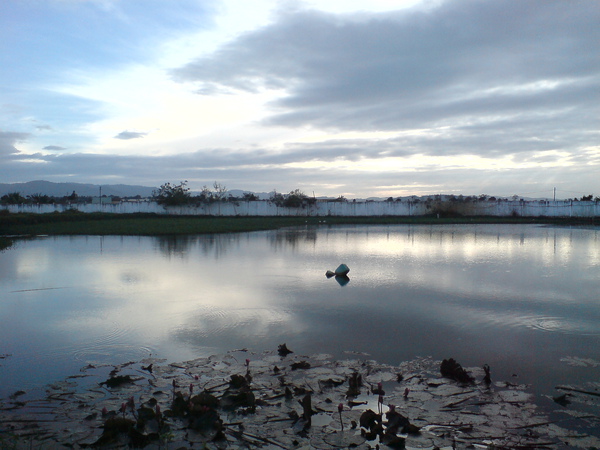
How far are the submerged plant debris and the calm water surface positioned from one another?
1.65 ft

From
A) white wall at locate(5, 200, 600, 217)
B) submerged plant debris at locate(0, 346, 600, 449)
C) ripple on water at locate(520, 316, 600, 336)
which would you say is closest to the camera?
submerged plant debris at locate(0, 346, 600, 449)

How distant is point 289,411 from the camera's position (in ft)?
14.0

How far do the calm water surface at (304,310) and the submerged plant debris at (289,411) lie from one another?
19.8 inches

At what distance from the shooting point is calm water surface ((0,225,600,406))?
5.85 m

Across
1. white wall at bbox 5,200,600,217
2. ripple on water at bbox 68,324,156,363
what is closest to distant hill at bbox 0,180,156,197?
white wall at bbox 5,200,600,217

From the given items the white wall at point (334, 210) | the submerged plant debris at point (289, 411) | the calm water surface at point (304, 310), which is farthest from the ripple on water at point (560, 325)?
the white wall at point (334, 210)

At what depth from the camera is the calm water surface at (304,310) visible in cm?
585

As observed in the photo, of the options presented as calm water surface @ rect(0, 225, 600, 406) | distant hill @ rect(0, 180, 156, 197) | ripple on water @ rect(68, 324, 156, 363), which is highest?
distant hill @ rect(0, 180, 156, 197)

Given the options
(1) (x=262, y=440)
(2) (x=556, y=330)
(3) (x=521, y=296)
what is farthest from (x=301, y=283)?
(1) (x=262, y=440)

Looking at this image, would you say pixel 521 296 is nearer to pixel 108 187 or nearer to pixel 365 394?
pixel 365 394

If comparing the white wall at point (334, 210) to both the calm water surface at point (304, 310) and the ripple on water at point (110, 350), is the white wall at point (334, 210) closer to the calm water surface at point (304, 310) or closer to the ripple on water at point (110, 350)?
the calm water surface at point (304, 310)

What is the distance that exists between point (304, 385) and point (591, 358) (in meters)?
3.34

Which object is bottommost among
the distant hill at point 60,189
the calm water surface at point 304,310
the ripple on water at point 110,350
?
the ripple on water at point 110,350

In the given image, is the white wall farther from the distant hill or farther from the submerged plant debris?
the distant hill
